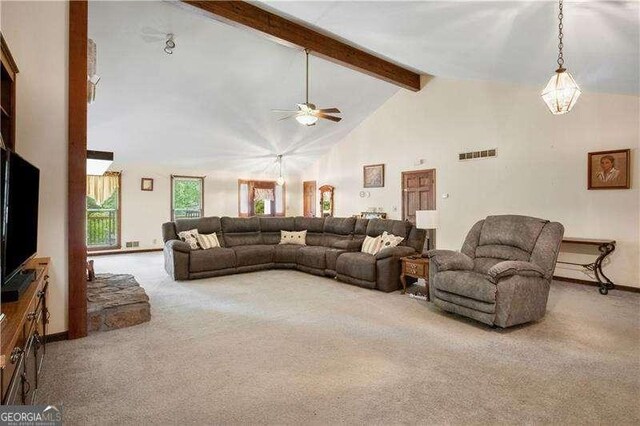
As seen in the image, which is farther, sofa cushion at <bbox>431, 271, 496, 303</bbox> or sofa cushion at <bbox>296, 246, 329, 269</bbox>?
sofa cushion at <bbox>296, 246, 329, 269</bbox>

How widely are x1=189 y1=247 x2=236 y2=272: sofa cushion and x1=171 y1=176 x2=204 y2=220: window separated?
13.8 feet

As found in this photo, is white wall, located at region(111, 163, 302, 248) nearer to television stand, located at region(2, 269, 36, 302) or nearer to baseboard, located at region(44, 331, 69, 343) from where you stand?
baseboard, located at region(44, 331, 69, 343)

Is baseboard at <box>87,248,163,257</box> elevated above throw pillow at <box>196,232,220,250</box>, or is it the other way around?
throw pillow at <box>196,232,220,250</box>

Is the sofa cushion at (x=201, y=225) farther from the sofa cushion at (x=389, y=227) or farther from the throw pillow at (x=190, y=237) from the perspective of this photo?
the sofa cushion at (x=389, y=227)

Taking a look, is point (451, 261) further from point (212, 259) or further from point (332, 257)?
point (212, 259)

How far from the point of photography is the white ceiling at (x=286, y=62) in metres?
3.21

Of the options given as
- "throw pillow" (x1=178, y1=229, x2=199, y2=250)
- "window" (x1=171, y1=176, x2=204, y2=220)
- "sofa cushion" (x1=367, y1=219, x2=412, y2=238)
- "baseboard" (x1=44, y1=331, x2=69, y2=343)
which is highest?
"window" (x1=171, y1=176, x2=204, y2=220)

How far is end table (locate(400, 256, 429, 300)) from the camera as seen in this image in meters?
4.27

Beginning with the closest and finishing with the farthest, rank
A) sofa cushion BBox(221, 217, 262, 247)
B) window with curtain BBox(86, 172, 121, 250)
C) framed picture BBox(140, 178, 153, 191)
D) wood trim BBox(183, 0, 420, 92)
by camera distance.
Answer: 1. wood trim BBox(183, 0, 420, 92)
2. sofa cushion BBox(221, 217, 262, 247)
3. window with curtain BBox(86, 172, 121, 250)
4. framed picture BBox(140, 178, 153, 191)

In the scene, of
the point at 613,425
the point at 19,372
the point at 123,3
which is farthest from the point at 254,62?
the point at 613,425

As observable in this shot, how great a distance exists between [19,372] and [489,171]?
6713 millimetres

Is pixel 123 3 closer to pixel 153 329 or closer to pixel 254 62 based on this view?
pixel 254 62

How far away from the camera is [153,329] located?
3.21m

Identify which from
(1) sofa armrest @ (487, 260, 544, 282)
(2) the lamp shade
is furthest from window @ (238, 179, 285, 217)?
(1) sofa armrest @ (487, 260, 544, 282)
